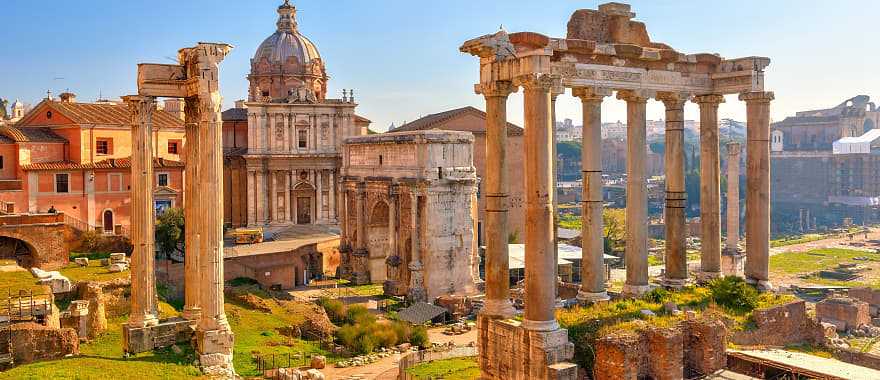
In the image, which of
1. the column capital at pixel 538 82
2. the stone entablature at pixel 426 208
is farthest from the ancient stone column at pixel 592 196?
the stone entablature at pixel 426 208

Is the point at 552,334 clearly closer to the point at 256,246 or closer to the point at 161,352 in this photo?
the point at 161,352

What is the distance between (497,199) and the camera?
53.6 ft

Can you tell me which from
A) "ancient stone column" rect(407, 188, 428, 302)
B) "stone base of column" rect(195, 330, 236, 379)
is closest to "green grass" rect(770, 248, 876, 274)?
"ancient stone column" rect(407, 188, 428, 302)

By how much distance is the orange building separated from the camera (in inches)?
1405

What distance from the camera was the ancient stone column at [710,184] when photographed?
2050 cm

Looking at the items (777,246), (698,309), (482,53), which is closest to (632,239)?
(698,309)

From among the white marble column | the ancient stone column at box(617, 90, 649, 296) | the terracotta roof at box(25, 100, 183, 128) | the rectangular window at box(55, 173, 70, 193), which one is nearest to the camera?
the ancient stone column at box(617, 90, 649, 296)

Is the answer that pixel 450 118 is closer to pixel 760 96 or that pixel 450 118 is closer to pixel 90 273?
pixel 90 273

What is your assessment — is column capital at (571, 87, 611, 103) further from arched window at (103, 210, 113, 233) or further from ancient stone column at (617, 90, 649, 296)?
arched window at (103, 210, 113, 233)

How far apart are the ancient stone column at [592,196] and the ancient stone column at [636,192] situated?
39.1 inches

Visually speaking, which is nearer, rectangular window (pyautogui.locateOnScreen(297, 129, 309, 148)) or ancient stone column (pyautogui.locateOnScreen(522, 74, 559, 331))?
ancient stone column (pyautogui.locateOnScreen(522, 74, 559, 331))

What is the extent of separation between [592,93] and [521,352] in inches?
241

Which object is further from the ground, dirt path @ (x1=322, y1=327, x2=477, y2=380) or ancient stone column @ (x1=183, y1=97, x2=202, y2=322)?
ancient stone column @ (x1=183, y1=97, x2=202, y2=322)

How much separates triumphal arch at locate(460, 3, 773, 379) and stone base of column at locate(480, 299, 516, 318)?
27 mm
